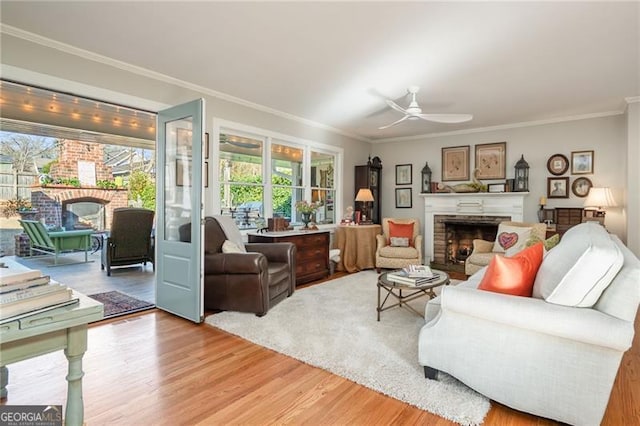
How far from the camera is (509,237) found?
486 cm

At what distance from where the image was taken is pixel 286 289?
4.00 metres

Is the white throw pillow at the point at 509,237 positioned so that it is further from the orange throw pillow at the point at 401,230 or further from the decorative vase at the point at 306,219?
the decorative vase at the point at 306,219

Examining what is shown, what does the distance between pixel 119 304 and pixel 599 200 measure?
621cm

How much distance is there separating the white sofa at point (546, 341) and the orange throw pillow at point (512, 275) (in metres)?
0.05

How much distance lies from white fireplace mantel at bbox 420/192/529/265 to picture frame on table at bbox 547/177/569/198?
354 mm

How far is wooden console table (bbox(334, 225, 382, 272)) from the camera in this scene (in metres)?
5.75

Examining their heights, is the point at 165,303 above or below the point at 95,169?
below

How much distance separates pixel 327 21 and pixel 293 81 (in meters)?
1.32

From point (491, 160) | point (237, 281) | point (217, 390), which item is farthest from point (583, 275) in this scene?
point (491, 160)

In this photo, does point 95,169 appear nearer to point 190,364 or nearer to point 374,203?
point 374,203

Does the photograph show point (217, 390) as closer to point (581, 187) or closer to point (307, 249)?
point (307, 249)

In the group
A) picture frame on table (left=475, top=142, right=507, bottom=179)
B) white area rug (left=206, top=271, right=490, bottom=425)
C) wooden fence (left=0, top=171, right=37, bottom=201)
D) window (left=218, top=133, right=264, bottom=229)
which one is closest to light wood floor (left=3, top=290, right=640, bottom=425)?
white area rug (left=206, top=271, right=490, bottom=425)

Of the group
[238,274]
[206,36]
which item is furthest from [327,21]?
[238,274]

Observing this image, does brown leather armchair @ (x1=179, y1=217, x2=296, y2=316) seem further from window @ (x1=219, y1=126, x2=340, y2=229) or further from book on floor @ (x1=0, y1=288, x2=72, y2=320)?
book on floor @ (x1=0, y1=288, x2=72, y2=320)
